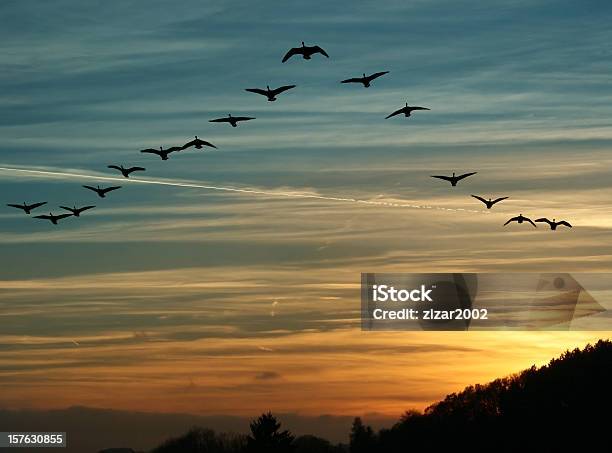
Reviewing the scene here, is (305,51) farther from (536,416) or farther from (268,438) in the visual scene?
(536,416)

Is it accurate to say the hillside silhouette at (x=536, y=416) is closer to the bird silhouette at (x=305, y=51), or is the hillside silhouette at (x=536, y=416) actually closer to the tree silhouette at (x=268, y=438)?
the tree silhouette at (x=268, y=438)

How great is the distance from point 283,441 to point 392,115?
5961cm

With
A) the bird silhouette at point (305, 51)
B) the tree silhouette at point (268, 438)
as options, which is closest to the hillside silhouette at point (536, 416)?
the tree silhouette at point (268, 438)

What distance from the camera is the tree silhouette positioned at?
14157 cm

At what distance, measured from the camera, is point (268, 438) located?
142375 millimetres

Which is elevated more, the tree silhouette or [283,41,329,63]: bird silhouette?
[283,41,329,63]: bird silhouette

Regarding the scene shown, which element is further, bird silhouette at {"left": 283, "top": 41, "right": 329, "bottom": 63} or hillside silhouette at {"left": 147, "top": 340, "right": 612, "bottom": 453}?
hillside silhouette at {"left": 147, "top": 340, "right": 612, "bottom": 453}

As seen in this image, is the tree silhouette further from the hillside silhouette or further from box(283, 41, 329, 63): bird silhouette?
box(283, 41, 329, 63): bird silhouette

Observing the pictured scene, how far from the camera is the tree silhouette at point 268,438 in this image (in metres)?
142

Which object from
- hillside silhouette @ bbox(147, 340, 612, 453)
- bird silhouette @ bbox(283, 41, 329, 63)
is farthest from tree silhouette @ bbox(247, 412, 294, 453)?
bird silhouette @ bbox(283, 41, 329, 63)

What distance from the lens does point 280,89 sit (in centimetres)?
9375

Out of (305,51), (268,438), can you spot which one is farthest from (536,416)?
(305,51)

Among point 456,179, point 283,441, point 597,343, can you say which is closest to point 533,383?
point 597,343

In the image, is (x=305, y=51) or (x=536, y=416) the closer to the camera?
(x=305, y=51)
